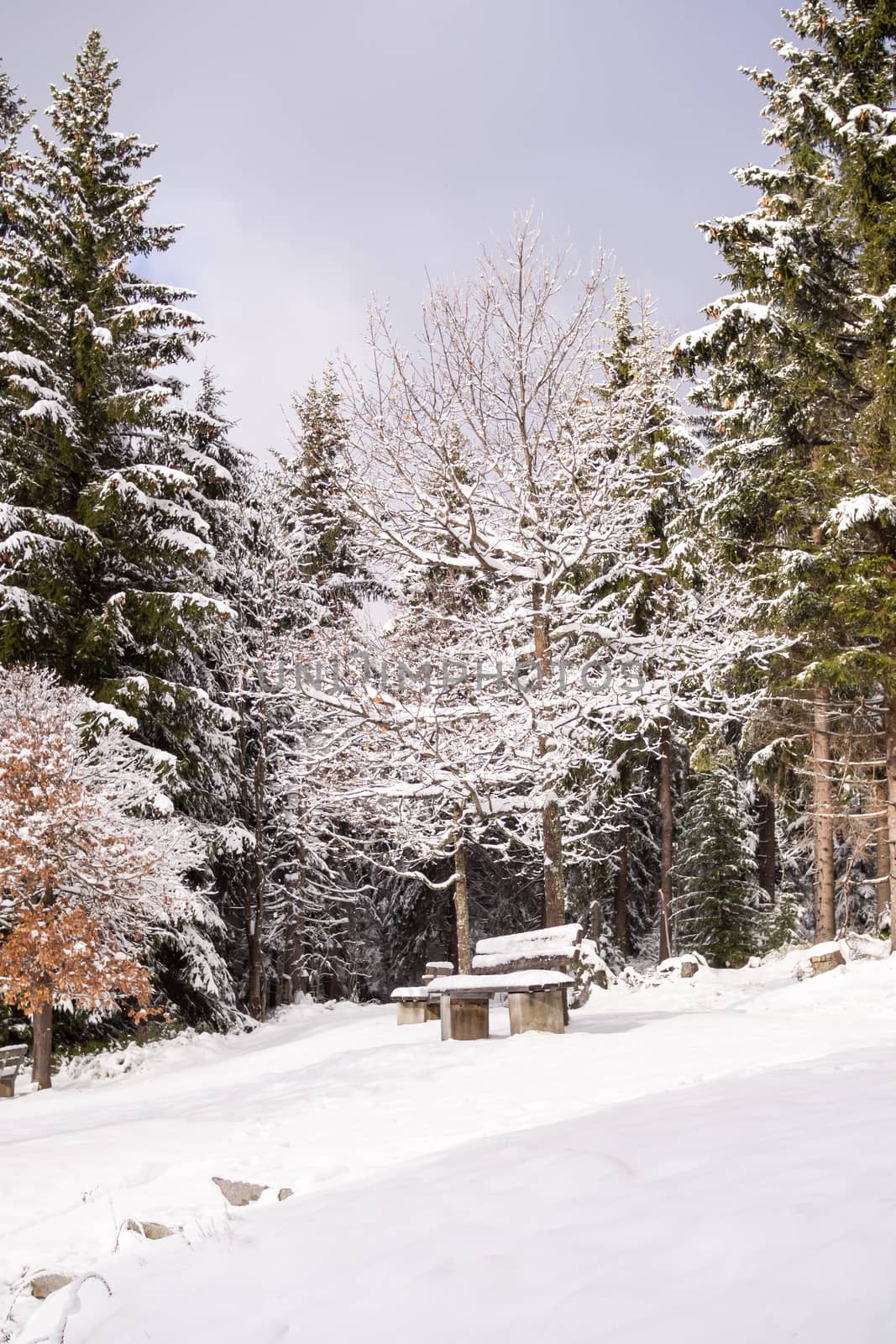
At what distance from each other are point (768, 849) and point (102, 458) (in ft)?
68.6

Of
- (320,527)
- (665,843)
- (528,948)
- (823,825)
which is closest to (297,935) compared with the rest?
(665,843)

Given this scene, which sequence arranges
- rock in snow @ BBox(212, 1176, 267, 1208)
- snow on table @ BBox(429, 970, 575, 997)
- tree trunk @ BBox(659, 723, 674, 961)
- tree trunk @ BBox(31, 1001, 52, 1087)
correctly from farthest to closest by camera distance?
tree trunk @ BBox(659, 723, 674, 961), tree trunk @ BBox(31, 1001, 52, 1087), snow on table @ BBox(429, 970, 575, 997), rock in snow @ BBox(212, 1176, 267, 1208)

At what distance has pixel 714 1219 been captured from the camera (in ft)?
9.50

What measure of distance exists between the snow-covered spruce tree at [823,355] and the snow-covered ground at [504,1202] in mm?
5940

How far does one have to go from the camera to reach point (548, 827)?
12.1 meters

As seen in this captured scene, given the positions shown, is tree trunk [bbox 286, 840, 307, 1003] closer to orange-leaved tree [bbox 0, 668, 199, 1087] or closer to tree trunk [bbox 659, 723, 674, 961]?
orange-leaved tree [bbox 0, 668, 199, 1087]

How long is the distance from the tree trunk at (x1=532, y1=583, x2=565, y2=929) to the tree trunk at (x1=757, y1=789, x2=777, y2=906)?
1549 cm

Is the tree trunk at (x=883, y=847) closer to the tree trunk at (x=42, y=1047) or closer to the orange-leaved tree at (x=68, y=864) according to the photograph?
the orange-leaved tree at (x=68, y=864)

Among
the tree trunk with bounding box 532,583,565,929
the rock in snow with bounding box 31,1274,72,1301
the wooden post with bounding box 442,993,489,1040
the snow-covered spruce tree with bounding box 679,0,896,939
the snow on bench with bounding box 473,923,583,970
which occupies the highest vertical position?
the snow-covered spruce tree with bounding box 679,0,896,939

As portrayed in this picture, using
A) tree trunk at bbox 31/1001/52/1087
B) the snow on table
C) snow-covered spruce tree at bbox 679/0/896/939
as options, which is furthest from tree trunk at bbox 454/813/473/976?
tree trunk at bbox 31/1001/52/1087

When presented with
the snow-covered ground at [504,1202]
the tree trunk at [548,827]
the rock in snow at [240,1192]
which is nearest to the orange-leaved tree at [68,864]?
the snow-covered ground at [504,1202]

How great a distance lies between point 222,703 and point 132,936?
256 inches

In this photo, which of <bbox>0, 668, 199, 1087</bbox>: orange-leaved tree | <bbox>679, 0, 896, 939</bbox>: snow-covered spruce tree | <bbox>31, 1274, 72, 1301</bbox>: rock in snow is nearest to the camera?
<bbox>31, 1274, 72, 1301</bbox>: rock in snow

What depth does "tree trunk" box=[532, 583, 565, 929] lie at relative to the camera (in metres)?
12.1
